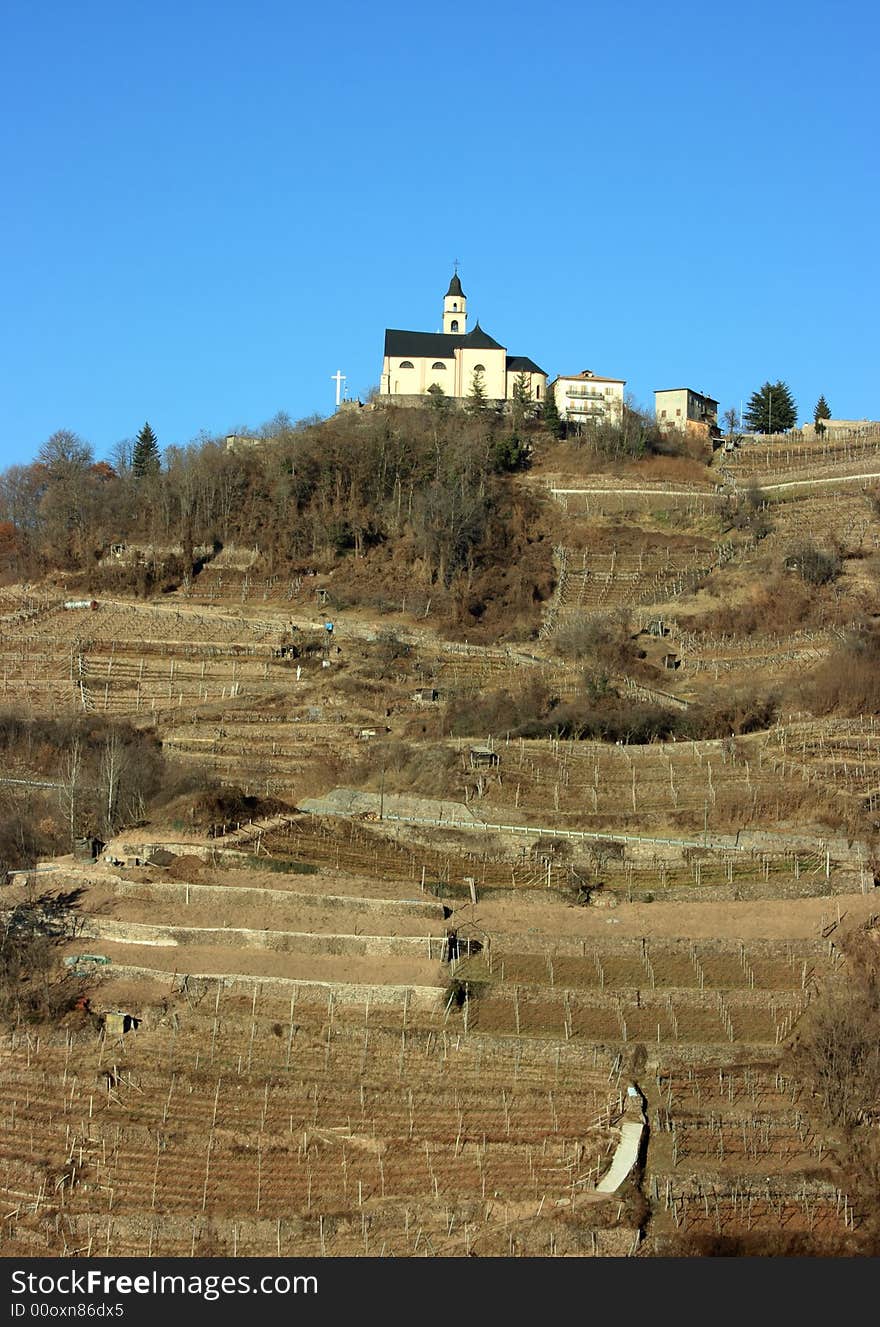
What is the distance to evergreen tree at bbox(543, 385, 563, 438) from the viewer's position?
6288 centimetres

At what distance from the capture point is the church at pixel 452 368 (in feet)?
215

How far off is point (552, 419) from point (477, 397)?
3.06m

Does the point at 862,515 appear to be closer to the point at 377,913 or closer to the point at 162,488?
the point at 162,488

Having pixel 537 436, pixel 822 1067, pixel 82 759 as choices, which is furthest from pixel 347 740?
pixel 537 436

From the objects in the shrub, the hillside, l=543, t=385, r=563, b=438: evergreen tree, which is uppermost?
l=543, t=385, r=563, b=438: evergreen tree

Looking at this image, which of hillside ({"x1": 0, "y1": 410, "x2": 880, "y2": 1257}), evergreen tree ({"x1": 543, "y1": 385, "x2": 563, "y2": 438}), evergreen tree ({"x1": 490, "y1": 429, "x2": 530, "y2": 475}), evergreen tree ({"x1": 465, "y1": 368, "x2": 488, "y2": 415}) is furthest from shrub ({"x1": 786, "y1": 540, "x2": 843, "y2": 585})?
evergreen tree ({"x1": 465, "y1": 368, "x2": 488, "y2": 415})

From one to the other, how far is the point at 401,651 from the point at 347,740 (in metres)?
6.57

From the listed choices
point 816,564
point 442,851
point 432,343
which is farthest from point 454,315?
point 442,851

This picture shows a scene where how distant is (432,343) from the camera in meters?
66.8

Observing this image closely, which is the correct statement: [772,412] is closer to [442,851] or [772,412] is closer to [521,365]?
[521,365]

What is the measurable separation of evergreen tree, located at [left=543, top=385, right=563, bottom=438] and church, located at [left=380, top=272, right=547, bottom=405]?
2.37 metres

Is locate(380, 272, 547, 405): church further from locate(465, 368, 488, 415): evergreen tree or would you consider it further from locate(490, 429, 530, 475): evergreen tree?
locate(490, 429, 530, 475): evergreen tree

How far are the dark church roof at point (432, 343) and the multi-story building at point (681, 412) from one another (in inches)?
270

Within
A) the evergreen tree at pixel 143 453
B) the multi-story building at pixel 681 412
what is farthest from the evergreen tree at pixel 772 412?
the evergreen tree at pixel 143 453
